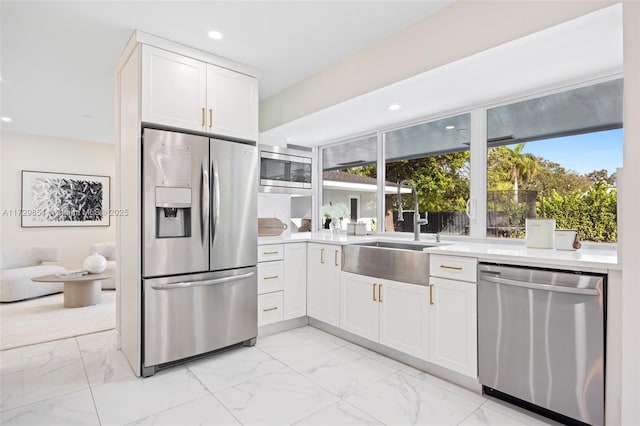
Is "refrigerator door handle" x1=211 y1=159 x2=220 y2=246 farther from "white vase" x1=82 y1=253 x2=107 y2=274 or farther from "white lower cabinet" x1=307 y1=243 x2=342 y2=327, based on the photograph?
"white vase" x1=82 y1=253 x2=107 y2=274

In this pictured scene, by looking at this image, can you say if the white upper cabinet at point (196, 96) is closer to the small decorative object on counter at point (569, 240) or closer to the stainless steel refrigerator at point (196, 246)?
the stainless steel refrigerator at point (196, 246)

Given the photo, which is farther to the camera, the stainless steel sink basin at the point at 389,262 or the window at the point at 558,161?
the stainless steel sink basin at the point at 389,262

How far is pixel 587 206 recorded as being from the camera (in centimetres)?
234

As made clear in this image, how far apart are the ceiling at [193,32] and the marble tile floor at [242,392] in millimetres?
2520

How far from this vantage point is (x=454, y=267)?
7.32ft

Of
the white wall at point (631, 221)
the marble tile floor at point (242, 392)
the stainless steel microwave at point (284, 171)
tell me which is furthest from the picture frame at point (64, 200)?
the white wall at point (631, 221)

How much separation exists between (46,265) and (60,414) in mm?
3998

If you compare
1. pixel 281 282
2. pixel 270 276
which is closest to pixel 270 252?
pixel 270 276

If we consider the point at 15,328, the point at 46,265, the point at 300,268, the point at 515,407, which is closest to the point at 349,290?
the point at 300,268

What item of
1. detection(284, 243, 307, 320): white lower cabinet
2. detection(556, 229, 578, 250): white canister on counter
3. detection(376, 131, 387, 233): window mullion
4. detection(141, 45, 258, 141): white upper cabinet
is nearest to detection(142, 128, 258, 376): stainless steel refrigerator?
detection(141, 45, 258, 141): white upper cabinet

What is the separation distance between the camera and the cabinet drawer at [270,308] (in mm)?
3121

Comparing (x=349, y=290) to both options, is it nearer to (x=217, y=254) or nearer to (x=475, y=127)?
(x=217, y=254)

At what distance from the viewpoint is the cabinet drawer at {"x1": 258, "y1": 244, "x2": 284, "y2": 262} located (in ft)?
10.2

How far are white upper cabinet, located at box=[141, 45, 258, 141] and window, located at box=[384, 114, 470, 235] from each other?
5.27 feet
